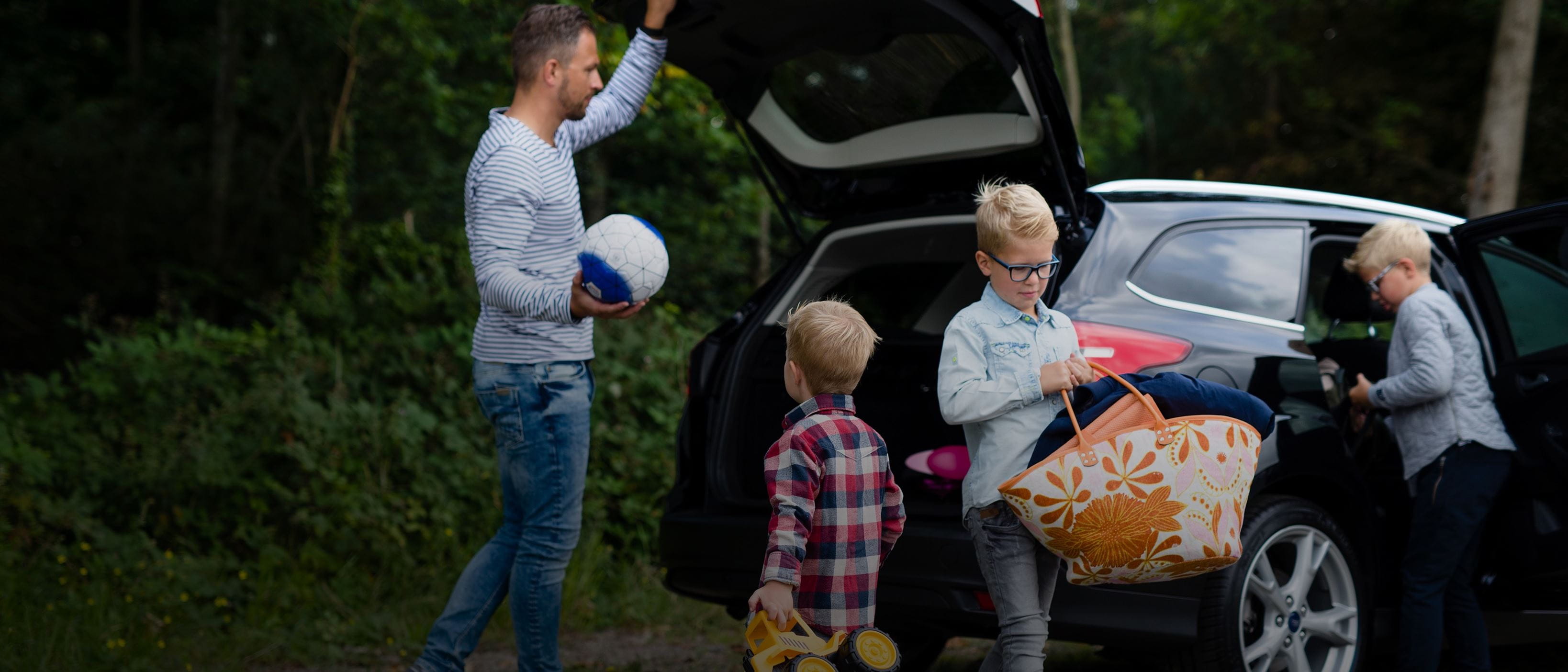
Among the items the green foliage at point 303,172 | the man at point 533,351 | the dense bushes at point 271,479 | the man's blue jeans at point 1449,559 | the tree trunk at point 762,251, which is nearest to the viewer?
the man at point 533,351

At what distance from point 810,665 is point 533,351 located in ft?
3.95

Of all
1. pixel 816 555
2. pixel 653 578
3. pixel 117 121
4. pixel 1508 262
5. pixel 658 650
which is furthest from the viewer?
pixel 117 121

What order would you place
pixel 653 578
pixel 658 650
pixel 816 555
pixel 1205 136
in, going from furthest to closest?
pixel 1205 136 < pixel 653 578 < pixel 658 650 < pixel 816 555

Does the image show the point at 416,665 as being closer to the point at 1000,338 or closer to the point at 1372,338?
the point at 1000,338

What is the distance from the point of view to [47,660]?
12.8ft

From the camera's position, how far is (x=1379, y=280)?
11.4 feet

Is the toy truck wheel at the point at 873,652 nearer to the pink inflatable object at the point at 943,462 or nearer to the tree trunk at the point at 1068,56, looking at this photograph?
the pink inflatable object at the point at 943,462

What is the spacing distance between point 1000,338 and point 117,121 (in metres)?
15.0

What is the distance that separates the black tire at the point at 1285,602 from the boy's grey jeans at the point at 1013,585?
54 cm

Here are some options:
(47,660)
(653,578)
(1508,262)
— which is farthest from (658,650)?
(1508,262)

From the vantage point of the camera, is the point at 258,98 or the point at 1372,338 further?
the point at 258,98

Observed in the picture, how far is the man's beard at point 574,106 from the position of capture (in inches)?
125

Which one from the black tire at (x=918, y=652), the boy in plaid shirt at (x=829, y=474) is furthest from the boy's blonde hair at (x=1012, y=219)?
the black tire at (x=918, y=652)

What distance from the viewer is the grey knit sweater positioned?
333cm
